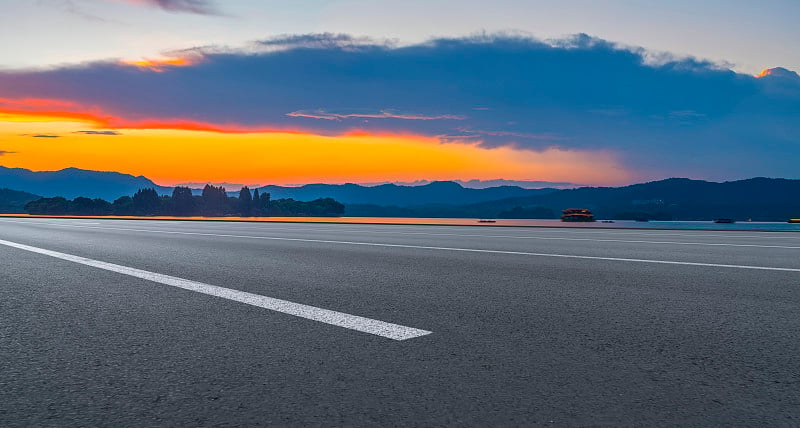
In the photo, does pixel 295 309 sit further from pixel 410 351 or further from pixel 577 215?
pixel 577 215

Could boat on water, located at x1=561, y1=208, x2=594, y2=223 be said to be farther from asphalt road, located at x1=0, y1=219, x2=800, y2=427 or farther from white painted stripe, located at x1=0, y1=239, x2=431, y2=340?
white painted stripe, located at x1=0, y1=239, x2=431, y2=340

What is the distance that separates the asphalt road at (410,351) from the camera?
311 cm

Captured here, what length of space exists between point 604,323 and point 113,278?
659 cm

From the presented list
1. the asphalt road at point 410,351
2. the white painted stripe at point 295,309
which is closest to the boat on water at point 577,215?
the asphalt road at point 410,351

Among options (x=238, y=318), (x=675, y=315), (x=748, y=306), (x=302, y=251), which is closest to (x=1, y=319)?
(x=238, y=318)

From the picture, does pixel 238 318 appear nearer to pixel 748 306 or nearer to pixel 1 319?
pixel 1 319

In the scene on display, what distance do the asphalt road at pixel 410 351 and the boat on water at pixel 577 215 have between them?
98.3 ft

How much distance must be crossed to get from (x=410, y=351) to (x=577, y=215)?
3666cm

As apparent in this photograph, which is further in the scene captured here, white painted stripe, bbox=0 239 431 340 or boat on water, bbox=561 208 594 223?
boat on water, bbox=561 208 594 223

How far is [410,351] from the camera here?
14.0 feet

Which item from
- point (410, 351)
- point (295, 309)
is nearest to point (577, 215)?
point (295, 309)

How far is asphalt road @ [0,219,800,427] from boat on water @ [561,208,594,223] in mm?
29968

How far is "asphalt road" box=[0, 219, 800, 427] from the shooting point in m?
3.11

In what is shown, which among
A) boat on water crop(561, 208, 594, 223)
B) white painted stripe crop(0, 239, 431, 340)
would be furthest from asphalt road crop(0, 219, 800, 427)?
boat on water crop(561, 208, 594, 223)
